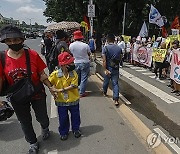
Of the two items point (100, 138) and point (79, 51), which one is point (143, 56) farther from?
point (100, 138)

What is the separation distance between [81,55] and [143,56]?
6.99 meters

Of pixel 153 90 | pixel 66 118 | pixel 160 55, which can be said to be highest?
pixel 160 55

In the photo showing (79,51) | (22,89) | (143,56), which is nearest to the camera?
(22,89)

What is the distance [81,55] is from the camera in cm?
671

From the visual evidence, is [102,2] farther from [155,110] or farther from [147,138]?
[147,138]

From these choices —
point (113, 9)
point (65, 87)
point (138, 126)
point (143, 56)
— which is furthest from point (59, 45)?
point (113, 9)

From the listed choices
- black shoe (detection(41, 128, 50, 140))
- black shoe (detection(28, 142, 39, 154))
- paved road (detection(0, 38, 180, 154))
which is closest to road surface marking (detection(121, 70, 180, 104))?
paved road (detection(0, 38, 180, 154))

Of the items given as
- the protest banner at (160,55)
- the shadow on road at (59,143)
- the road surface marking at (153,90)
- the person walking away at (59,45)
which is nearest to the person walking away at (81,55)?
the person walking away at (59,45)

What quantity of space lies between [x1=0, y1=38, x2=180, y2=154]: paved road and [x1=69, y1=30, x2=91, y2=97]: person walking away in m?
0.58

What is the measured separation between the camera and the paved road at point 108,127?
13.0 ft

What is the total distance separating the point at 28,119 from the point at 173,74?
5.52 m

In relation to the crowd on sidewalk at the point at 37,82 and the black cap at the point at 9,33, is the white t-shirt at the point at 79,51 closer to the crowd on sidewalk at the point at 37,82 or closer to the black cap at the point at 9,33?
the crowd on sidewalk at the point at 37,82

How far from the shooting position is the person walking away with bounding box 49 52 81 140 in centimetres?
406

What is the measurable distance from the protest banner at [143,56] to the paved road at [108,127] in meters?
5.36
